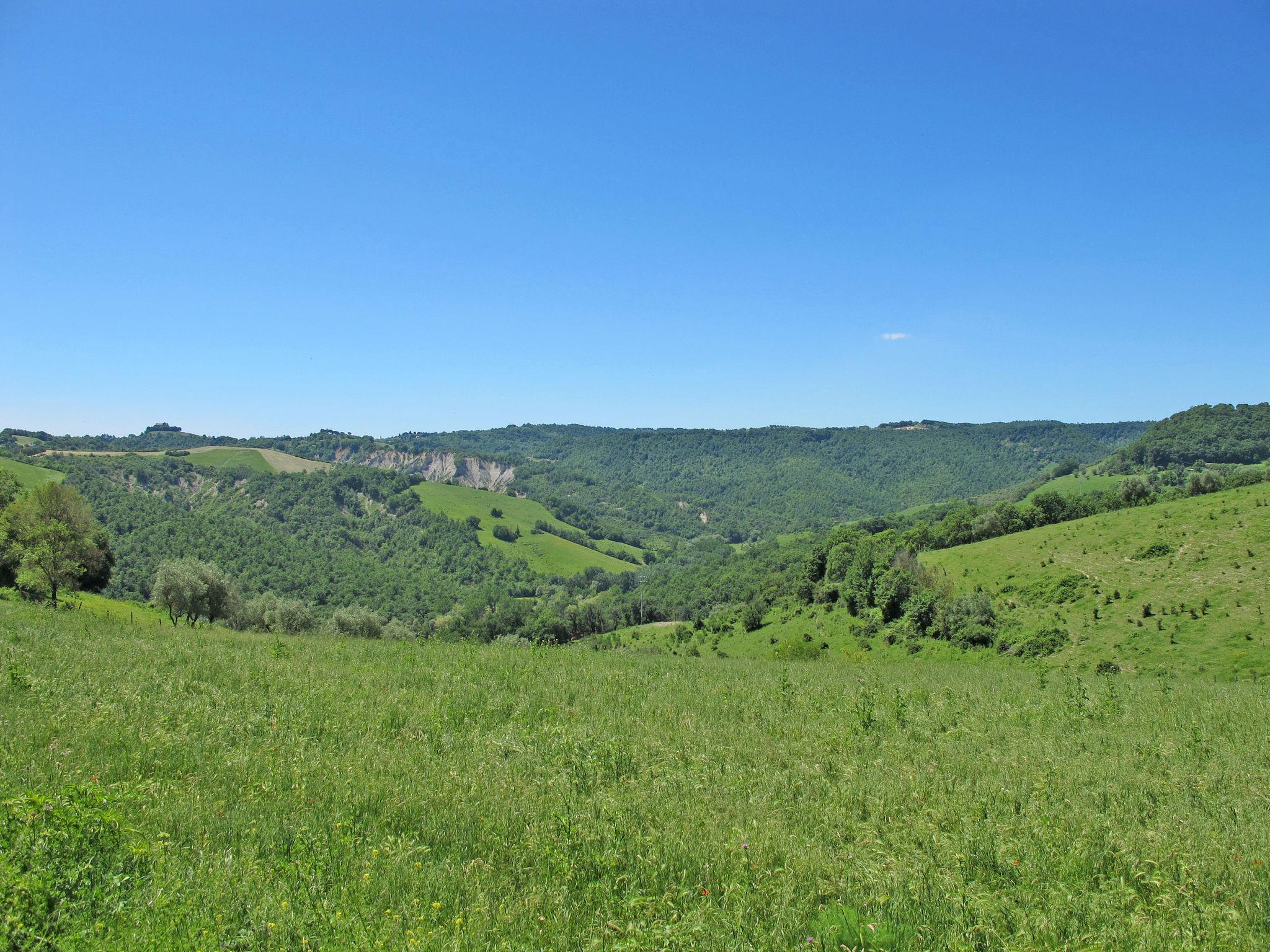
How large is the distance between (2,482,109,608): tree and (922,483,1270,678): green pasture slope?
218 feet

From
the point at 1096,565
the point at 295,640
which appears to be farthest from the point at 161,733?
the point at 1096,565

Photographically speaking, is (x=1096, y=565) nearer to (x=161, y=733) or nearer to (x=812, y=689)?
(x=812, y=689)

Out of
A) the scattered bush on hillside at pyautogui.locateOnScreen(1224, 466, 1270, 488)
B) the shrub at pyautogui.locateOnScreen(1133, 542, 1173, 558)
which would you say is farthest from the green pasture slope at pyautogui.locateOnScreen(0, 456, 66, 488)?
the scattered bush on hillside at pyautogui.locateOnScreen(1224, 466, 1270, 488)

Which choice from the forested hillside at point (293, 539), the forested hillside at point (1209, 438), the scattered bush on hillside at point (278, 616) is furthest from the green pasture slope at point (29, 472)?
the forested hillside at point (1209, 438)

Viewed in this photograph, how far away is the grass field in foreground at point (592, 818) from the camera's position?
3.83 m

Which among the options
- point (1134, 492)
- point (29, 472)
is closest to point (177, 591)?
point (1134, 492)

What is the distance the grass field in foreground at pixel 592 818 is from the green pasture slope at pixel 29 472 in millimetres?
145018

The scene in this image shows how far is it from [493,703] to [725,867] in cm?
495

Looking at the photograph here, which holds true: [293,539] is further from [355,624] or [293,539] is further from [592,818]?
[592,818]

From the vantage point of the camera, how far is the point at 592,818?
5.26 m

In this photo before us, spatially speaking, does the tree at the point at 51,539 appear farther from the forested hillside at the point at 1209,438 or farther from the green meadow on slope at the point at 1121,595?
the forested hillside at the point at 1209,438

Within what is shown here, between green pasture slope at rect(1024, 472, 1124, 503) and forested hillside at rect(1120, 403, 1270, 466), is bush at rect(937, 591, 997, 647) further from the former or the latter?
forested hillside at rect(1120, 403, 1270, 466)

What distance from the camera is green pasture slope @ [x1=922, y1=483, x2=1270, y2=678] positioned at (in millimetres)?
43219

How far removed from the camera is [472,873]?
4539 millimetres
